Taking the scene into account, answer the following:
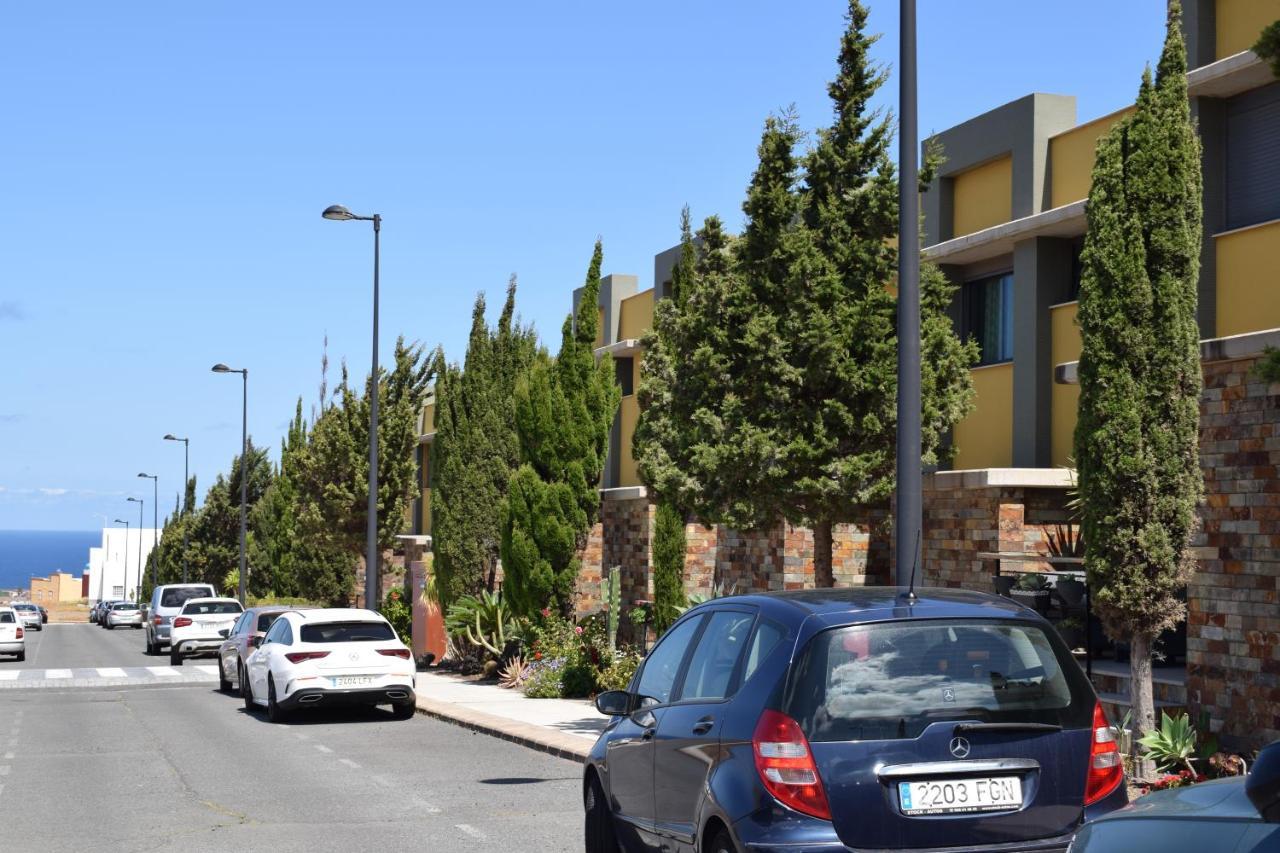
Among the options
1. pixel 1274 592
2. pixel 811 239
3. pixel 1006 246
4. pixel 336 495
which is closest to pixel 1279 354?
pixel 1274 592

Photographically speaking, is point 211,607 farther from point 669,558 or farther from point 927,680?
point 927,680

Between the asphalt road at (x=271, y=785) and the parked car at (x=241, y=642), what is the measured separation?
1.85 metres

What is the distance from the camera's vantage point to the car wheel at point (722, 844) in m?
6.54

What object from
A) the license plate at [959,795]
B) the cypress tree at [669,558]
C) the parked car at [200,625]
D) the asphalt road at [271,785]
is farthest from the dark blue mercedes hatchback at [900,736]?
the parked car at [200,625]

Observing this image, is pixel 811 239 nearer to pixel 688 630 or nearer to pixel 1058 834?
pixel 688 630

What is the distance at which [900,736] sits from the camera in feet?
20.8

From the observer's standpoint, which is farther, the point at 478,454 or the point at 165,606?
the point at 165,606

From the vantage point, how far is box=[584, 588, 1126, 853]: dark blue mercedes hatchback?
6250 mm

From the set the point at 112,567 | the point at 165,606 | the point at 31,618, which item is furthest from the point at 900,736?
the point at 112,567

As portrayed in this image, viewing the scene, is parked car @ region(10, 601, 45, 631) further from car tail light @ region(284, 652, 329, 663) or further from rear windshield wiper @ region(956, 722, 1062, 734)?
rear windshield wiper @ region(956, 722, 1062, 734)

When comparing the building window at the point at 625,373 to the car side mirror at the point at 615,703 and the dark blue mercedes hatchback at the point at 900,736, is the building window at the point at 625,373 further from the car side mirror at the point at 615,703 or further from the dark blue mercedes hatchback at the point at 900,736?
the dark blue mercedes hatchback at the point at 900,736

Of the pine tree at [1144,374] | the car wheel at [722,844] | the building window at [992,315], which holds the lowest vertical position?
the car wheel at [722,844]

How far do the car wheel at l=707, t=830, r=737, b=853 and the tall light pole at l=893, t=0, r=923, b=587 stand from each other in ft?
17.0

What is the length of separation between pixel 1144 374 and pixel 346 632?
11627 mm
